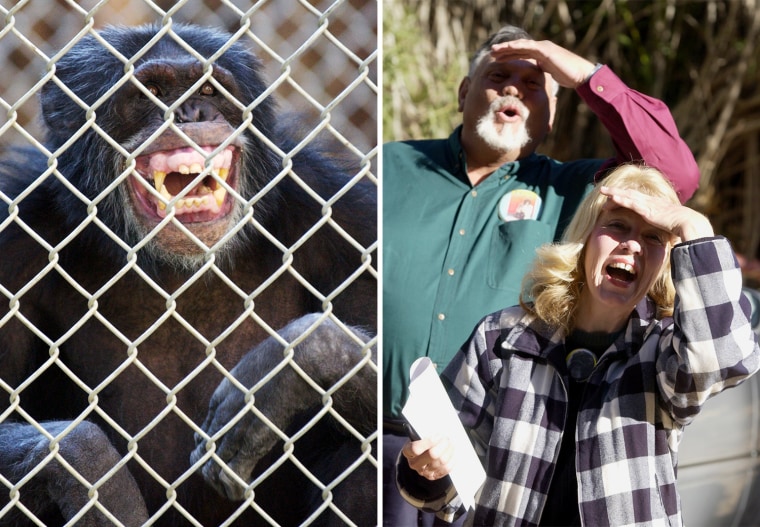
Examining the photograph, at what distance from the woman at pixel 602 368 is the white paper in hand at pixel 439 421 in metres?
0.02

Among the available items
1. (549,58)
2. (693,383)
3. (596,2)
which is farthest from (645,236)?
(596,2)

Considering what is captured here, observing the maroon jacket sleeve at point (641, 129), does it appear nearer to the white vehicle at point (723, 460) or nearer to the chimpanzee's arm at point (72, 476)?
the white vehicle at point (723, 460)

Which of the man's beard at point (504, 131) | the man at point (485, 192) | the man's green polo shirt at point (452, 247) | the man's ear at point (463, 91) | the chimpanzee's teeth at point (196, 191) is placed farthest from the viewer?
the man's ear at point (463, 91)

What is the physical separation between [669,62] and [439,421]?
4.45 m

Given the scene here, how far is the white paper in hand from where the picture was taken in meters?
1.39

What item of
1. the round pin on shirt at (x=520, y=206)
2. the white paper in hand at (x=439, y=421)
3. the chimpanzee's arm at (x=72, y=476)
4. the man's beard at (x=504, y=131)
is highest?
the man's beard at (x=504, y=131)

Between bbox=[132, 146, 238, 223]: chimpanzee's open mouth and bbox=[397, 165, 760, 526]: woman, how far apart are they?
0.61m

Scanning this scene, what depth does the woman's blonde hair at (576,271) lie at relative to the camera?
169 centimetres

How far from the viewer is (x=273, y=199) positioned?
7.05 ft

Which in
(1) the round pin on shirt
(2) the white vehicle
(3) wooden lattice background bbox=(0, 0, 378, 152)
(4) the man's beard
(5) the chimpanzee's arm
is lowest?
(2) the white vehicle

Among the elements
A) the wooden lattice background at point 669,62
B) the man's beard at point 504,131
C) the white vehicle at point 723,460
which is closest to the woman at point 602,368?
the man's beard at point 504,131

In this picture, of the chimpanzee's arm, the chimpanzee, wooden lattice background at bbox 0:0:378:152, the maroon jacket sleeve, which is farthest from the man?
the chimpanzee's arm

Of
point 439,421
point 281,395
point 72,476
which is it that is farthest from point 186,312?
point 439,421

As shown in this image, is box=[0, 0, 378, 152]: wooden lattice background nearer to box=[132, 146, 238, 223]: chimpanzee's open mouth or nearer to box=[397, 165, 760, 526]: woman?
box=[132, 146, 238, 223]: chimpanzee's open mouth
